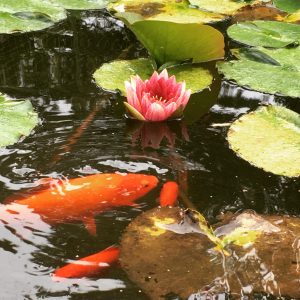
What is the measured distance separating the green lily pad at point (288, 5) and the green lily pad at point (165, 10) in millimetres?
504

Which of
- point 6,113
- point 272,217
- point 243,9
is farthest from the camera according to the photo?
point 243,9

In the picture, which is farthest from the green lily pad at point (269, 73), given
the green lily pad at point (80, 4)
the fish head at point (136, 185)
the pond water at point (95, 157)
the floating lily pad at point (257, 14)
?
the green lily pad at point (80, 4)

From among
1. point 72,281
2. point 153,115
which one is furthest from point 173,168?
point 72,281

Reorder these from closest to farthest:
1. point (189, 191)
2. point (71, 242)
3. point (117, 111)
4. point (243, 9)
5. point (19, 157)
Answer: point (71, 242)
point (189, 191)
point (19, 157)
point (117, 111)
point (243, 9)

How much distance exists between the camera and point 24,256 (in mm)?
1346

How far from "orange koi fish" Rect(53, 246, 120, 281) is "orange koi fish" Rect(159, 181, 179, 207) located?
0.82 ft

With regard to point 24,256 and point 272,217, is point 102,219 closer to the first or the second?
point 24,256

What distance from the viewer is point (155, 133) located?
199 centimetres

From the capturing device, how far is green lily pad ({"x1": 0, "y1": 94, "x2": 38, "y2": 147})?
6.05 feet

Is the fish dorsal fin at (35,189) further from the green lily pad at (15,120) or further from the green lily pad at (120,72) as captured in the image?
the green lily pad at (120,72)

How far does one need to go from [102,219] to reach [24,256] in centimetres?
24

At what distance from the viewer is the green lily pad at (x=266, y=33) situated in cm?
274

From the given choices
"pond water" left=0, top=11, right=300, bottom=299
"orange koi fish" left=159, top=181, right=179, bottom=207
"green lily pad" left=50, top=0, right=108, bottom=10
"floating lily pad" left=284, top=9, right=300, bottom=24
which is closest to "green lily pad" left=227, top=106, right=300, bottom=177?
"pond water" left=0, top=11, right=300, bottom=299

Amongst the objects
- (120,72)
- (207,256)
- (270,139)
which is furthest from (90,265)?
(120,72)
